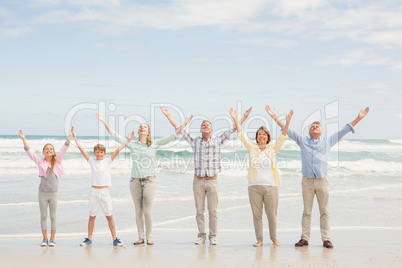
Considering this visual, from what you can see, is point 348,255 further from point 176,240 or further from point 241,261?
point 176,240

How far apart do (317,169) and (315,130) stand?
0.59 m

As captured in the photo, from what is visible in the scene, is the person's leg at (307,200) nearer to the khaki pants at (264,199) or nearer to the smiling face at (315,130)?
the khaki pants at (264,199)

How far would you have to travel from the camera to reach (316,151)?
6.21 meters

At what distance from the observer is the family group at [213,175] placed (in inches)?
242

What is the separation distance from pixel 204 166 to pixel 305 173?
1460mm

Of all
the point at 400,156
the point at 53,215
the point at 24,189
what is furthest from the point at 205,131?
the point at 400,156

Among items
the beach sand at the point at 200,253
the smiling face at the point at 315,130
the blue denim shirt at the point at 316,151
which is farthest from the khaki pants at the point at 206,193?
the smiling face at the point at 315,130

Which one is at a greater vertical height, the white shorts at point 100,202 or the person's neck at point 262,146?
the person's neck at point 262,146

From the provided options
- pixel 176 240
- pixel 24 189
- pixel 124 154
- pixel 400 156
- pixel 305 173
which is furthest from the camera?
pixel 400 156

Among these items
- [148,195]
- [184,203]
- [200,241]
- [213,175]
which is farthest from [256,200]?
[184,203]

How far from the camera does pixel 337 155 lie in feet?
110

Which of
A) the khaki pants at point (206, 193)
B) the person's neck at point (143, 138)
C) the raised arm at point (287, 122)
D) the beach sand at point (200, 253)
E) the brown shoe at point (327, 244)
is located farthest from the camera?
the person's neck at point (143, 138)

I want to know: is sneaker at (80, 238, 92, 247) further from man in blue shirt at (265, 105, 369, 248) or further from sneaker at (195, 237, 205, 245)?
man in blue shirt at (265, 105, 369, 248)

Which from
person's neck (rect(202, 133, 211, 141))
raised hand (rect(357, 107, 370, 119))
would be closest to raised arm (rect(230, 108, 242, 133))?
person's neck (rect(202, 133, 211, 141))
